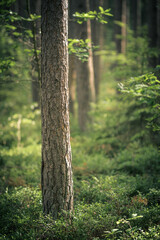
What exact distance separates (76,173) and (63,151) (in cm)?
262

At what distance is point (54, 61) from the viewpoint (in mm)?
3312

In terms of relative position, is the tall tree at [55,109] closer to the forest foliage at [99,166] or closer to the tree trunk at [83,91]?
the forest foliage at [99,166]

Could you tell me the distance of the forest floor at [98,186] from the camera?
3238mm

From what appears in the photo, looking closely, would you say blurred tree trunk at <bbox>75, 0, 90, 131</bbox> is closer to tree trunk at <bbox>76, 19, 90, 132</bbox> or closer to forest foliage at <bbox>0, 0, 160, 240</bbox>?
tree trunk at <bbox>76, 19, 90, 132</bbox>

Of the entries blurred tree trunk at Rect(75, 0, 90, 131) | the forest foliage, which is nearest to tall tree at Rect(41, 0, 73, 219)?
the forest foliage

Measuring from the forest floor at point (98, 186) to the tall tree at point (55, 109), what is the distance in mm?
441

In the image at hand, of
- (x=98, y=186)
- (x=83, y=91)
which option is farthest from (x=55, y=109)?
(x=83, y=91)

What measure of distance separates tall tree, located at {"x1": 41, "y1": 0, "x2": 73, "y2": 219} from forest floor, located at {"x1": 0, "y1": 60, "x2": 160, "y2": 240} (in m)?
0.44

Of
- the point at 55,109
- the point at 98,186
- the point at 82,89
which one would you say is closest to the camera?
the point at 55,109

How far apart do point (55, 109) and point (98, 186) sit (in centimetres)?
228

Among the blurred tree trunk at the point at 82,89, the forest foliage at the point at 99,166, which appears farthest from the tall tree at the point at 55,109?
the blurred tree trunk at the point at 82,89

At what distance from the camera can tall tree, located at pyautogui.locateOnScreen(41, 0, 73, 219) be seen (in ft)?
10.8

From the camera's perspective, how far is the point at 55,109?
3.38 meters

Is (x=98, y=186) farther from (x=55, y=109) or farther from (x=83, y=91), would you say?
(x=83, y=91)
